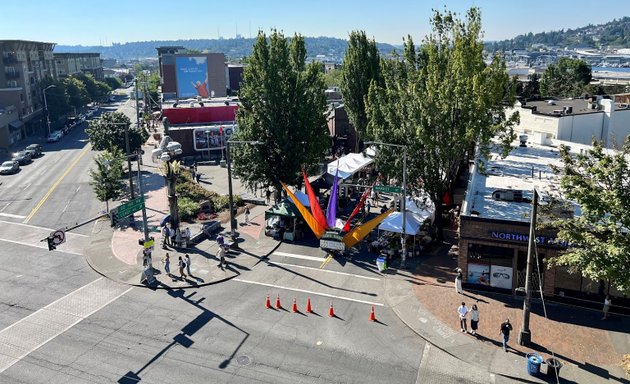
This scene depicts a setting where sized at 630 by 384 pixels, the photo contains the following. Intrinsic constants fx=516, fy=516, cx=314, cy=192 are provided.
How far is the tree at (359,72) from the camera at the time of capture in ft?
173

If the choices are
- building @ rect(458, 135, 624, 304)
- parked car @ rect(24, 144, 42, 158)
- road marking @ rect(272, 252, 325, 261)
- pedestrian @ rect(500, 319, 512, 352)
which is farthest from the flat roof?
parked car @ rect(24, 144, 42, 158)

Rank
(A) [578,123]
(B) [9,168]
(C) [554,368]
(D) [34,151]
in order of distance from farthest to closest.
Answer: (D) [34,151] → (B) [9,168] → (A) [578,123] → (C) [554,368]

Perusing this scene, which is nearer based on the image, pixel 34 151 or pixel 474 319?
pixel 474 319

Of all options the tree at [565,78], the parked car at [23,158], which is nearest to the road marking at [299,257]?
the parked car at [23,158]

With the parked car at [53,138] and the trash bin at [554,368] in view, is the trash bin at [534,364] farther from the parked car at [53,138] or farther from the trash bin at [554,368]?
the parked car at [53,138]

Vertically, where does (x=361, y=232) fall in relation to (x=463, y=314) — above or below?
above

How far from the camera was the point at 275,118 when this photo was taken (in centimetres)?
3838

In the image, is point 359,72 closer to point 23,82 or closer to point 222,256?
point 222,256

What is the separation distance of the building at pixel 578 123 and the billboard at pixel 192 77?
7929 centimetres

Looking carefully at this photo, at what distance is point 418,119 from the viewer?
31.9 metres

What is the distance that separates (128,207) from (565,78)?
82006 millimetres

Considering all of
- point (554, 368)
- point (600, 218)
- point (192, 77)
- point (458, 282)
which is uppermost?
point (192, 77)

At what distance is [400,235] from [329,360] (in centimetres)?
1404

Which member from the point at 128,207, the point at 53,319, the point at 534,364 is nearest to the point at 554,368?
the point at 534,364
